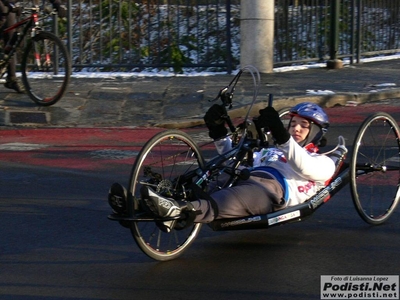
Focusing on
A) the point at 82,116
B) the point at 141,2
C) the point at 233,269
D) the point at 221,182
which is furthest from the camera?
the point at 141,2

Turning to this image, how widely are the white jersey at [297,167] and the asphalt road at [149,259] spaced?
369 millimetres

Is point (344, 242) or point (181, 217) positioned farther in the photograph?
point (344, 242)

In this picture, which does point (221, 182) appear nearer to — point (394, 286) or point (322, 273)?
point (322, 273)

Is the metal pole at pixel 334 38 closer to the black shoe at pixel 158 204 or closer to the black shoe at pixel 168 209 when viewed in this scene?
the black shoe at pixel 168 209

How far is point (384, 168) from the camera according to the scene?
6.25 m

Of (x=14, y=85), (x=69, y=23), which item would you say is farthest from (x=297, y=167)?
(x=69, y=23)

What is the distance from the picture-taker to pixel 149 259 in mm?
5461

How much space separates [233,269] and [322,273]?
537 mm

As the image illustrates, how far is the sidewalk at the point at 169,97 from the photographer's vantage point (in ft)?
35.3

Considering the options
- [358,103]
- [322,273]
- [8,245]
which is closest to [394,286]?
[322,273]

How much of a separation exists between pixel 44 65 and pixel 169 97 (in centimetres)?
174

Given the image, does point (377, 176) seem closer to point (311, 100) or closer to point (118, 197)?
point (118, 197)

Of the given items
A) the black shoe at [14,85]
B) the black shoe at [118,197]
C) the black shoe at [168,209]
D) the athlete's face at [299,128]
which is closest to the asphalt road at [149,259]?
the black shoe at [168,209]

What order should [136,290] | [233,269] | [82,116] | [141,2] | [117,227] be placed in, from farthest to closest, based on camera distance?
[141,2], [82,116], [117,227], [233,269], [136,290]
